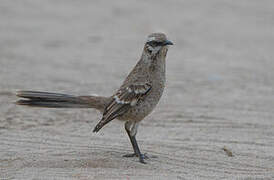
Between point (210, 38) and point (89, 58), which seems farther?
point (210, 38)

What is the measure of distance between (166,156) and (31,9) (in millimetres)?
9678

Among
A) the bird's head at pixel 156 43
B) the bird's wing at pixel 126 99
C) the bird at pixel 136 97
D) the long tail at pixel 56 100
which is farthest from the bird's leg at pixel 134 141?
the bird's head at pixel 156 43

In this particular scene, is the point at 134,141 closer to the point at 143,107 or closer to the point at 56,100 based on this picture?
the point at 143,107

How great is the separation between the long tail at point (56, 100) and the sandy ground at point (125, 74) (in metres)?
0.55

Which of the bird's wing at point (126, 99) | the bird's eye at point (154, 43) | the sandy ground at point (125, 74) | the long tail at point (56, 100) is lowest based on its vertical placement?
the sandy ground at point (125, 74)

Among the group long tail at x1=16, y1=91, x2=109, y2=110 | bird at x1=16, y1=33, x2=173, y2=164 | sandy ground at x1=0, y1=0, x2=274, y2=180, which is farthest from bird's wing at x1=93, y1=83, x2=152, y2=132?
sandy ground at x1=0, y1=0, x2=274, y2=180

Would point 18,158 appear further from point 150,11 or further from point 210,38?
point 150,11

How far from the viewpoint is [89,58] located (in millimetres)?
12922

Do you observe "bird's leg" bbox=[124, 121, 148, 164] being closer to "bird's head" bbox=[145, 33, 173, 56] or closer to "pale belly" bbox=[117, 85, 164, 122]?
"pale belly" bbox=[117, 85, 164, 122]

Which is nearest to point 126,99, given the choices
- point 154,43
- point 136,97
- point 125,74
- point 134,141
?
point 136,97

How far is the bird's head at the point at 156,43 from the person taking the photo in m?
7.27

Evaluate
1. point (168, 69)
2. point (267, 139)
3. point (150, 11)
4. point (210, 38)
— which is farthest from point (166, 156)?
point (150, 11)

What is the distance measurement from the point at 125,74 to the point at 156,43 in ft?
15.0

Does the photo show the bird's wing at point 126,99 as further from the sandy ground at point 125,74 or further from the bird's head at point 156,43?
the sandy ground at point 125,74
